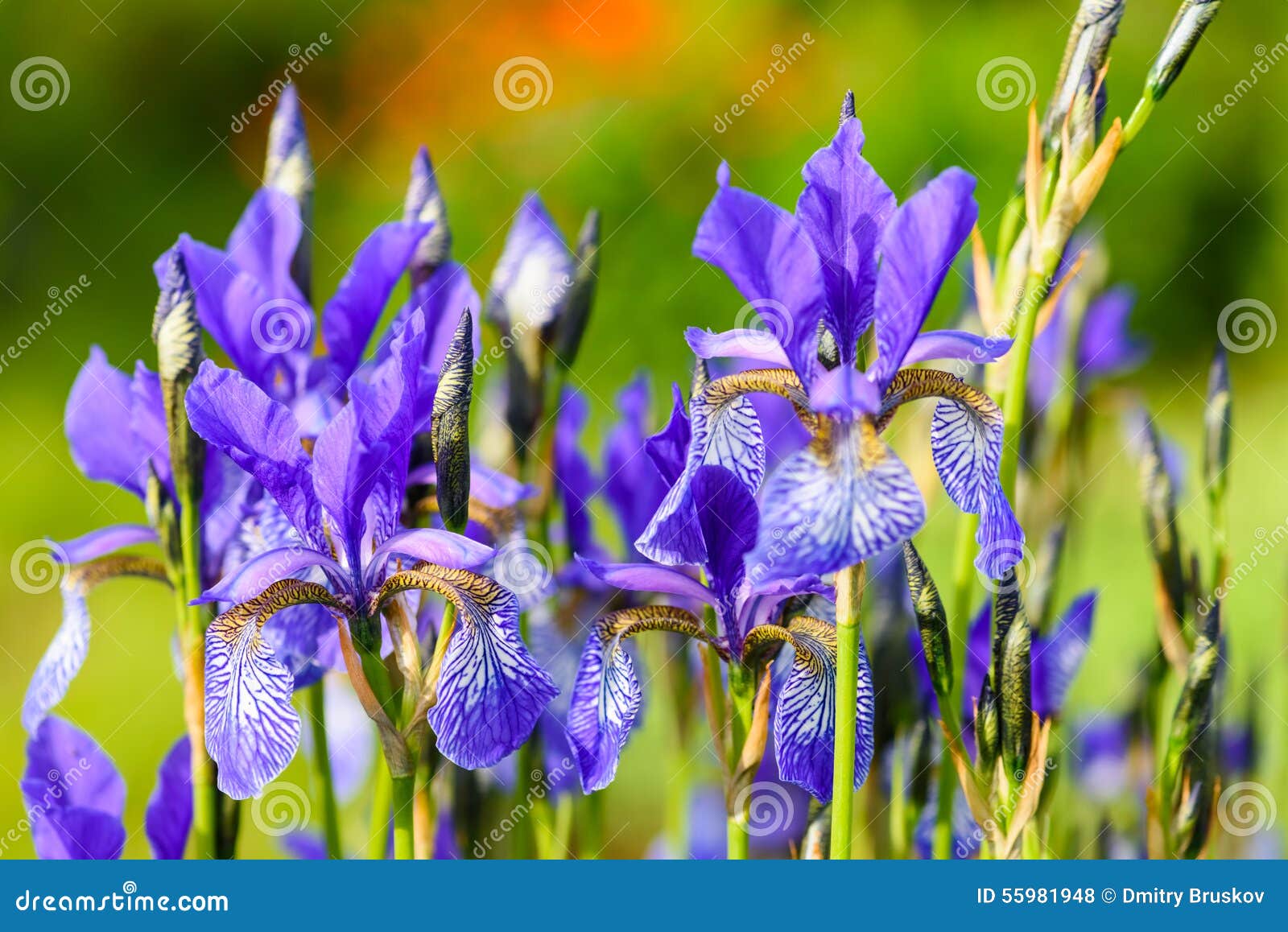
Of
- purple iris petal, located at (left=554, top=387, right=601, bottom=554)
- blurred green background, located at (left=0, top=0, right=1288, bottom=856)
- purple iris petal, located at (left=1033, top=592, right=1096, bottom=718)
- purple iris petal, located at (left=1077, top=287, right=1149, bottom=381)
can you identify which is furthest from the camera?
blurred green background, located at (left=0, top=0, right=1288, bottom=856)

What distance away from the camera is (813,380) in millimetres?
610

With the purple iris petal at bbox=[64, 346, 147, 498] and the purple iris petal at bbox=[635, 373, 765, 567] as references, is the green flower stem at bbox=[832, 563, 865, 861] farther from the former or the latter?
the purple iris petal at bbox=[64, 346, 147, 498]

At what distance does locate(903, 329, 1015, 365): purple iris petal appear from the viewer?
602 millimetres

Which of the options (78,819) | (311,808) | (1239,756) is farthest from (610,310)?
(78,819)

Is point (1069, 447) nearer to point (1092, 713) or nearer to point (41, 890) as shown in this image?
point (1092, 713)

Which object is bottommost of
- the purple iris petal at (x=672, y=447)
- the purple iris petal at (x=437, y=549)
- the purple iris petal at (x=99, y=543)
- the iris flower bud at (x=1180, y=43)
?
the purple iris petal at (x=437, y=549)

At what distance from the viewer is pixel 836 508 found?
54 cm

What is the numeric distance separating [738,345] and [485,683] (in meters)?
0.23

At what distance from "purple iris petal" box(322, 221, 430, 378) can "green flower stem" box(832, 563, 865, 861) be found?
42 cm

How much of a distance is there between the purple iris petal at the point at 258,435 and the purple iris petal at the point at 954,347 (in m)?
0.36

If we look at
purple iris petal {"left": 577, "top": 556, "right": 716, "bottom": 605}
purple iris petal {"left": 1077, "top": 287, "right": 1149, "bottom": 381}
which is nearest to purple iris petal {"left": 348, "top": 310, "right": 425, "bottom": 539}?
purple iris petal {"left": 577, "top": 556, "right": 716, "bottom": 605}

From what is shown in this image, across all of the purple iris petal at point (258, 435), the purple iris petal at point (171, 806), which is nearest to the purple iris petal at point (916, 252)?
the purple iris petal at point (258, 435)

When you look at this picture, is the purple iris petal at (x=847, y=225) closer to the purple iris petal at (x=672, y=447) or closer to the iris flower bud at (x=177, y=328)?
the purple iris petal at (x=672, y=447)

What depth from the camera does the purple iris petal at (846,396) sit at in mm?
547
